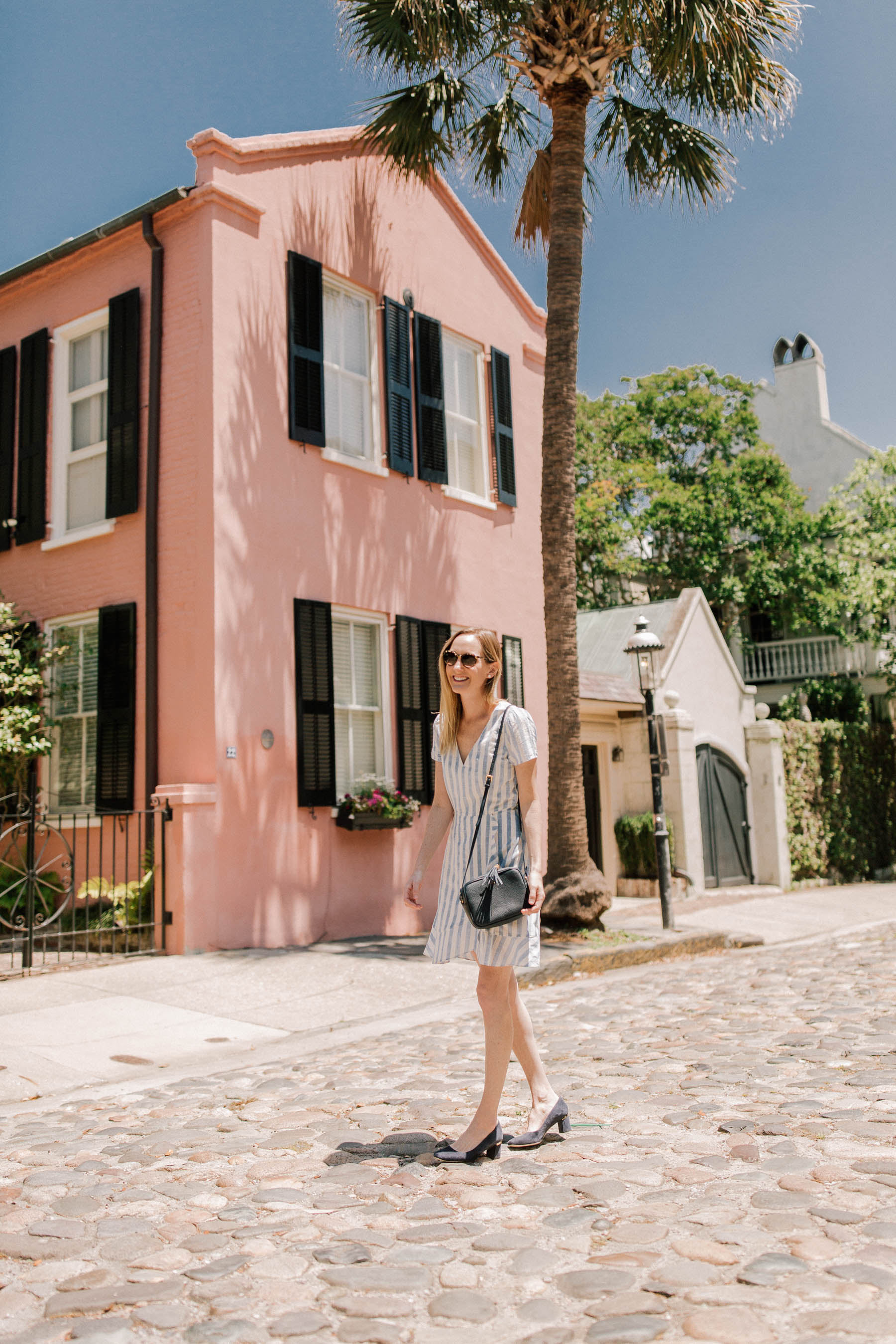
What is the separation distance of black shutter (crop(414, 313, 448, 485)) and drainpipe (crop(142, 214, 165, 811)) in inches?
122

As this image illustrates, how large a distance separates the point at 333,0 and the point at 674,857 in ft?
38.0

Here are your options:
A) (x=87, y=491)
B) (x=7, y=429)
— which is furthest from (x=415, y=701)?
(x=7, y=429)

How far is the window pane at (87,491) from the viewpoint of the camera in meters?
11.2

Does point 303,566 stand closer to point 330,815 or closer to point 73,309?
point 330,815

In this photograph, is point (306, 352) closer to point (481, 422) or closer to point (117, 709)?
point (481, 422)

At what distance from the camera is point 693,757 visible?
54.4 feet

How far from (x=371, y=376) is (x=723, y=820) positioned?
9.51 meters

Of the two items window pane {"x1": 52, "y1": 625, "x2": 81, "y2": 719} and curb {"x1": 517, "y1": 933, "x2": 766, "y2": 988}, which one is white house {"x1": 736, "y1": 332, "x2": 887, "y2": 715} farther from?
window pane {"x1": 52, "y1": 625, "x2": 81, "y2": 719}

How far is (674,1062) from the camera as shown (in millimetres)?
5504

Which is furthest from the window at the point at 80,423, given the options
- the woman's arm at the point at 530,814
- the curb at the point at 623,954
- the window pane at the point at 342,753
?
the woman's arm at the point at 530,814

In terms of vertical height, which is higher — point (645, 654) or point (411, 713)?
point (645, 654)

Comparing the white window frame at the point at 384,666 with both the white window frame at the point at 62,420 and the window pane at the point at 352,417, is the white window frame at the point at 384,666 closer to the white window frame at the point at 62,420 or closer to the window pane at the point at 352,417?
the window pane at the point at 352,417

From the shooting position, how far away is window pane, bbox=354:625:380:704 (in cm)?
1151

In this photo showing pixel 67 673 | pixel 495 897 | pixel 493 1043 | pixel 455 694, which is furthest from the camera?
pixel 67 673
